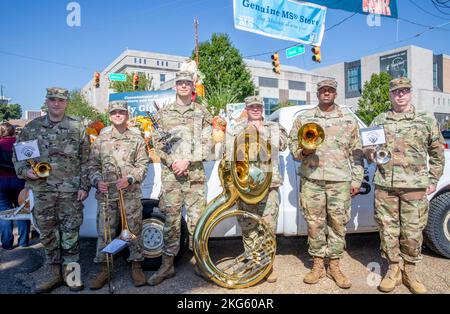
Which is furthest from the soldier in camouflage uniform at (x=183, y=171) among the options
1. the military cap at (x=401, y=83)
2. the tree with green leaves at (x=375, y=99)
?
the tree with green leaves at (x=375, y=99)

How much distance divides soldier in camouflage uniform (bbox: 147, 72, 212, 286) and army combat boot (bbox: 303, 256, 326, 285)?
1.23 m

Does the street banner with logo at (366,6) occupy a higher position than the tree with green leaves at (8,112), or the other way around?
the tree with green leaves at (8,112)

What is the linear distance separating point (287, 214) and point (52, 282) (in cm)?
248

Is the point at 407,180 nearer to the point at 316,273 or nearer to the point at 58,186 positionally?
the point at 316,273

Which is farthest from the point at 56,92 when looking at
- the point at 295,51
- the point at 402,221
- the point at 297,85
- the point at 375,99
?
the point at 297,85

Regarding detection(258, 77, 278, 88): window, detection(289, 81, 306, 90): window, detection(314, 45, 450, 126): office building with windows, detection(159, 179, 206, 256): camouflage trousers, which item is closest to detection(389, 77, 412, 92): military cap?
detection(159, 179, 206, 256): camouflage trousers

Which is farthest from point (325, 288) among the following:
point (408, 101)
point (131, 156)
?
point (131, 156)

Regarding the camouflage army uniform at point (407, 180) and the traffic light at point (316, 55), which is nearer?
the camouflage army uniform at point (407, 180)

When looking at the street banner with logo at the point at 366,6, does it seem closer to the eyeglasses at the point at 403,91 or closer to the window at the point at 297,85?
the eyeglasses at the point at 403,91

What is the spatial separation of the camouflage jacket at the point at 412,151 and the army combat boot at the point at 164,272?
2221mm

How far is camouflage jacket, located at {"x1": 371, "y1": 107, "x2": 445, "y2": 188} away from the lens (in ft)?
10.6

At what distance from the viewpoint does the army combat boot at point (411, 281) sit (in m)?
3.14

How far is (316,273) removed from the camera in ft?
11.1

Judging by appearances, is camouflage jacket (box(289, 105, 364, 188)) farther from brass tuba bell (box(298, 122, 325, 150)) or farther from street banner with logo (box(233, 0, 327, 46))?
street banner with logo (box(233, 0, 327, 46))
